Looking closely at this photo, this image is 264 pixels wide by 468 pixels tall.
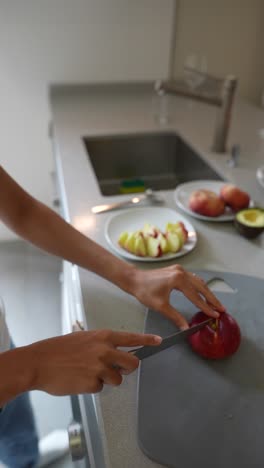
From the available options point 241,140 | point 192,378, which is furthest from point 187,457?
point 241,140

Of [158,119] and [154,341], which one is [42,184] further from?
[154,341]

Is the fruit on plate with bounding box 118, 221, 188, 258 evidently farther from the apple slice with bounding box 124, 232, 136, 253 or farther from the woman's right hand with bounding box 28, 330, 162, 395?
the woman's right hand with bounding box 28, 330, 162, 395

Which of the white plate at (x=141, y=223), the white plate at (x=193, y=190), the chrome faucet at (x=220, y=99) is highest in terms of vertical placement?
the chrome faucet at (x=220, y=99)

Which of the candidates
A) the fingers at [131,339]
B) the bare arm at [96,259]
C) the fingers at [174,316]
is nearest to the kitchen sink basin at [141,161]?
the bare arm at [96,259]

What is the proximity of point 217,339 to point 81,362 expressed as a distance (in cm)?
19

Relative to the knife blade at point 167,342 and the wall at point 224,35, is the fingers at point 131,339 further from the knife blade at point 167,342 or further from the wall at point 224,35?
the wall at point 224,35

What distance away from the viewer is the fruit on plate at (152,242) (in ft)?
2.42

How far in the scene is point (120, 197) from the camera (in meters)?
0.96

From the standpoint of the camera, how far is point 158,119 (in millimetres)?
1439

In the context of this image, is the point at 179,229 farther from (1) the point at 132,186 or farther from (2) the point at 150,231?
(1) the point at 132,186

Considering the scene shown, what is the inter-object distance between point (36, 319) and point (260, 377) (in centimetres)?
125

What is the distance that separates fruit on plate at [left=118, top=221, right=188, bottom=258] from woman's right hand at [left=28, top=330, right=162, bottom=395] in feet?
0.86

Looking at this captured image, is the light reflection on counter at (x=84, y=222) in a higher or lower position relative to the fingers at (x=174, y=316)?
lower

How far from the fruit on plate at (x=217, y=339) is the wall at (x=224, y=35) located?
145cm
